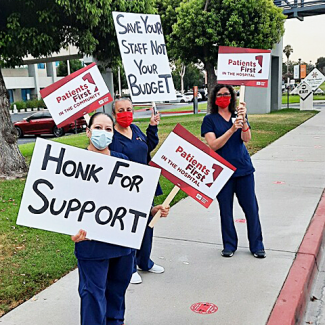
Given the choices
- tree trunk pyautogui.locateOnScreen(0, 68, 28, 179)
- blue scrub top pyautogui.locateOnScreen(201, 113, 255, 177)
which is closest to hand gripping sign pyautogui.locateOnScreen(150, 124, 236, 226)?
blue scrub top pyautogui.locateOnScreen(201, 113, 255, 177)

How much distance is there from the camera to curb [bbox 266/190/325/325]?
3672 mm

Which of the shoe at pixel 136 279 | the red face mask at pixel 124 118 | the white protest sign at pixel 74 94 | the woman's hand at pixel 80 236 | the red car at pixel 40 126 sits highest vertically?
the white protest sign at pixel 74 94

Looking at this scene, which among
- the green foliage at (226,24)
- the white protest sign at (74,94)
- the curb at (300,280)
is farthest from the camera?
Answer: the green foliage at (226,24)

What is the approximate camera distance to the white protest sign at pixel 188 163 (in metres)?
3.86

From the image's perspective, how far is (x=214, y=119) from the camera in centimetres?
469

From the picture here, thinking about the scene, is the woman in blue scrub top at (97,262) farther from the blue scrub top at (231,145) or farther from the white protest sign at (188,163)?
the blue scrub top at (231,145)

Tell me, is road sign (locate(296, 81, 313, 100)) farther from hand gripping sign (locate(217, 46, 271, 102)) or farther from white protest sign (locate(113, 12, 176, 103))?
white protest sign (locate(113, 12, 176, 103))

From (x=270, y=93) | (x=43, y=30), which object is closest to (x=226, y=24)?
(x=43, y=30)

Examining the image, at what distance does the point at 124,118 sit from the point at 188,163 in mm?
673

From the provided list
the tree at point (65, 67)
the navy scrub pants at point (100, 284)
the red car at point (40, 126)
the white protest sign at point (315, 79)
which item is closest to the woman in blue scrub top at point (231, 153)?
the navy scrub pants at point (100, 284)

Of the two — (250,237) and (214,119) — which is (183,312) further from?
(214,119)

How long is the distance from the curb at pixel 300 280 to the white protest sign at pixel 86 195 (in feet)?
4.89

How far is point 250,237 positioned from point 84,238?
247 centimetres

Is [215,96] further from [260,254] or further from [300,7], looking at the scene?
[300,7]
